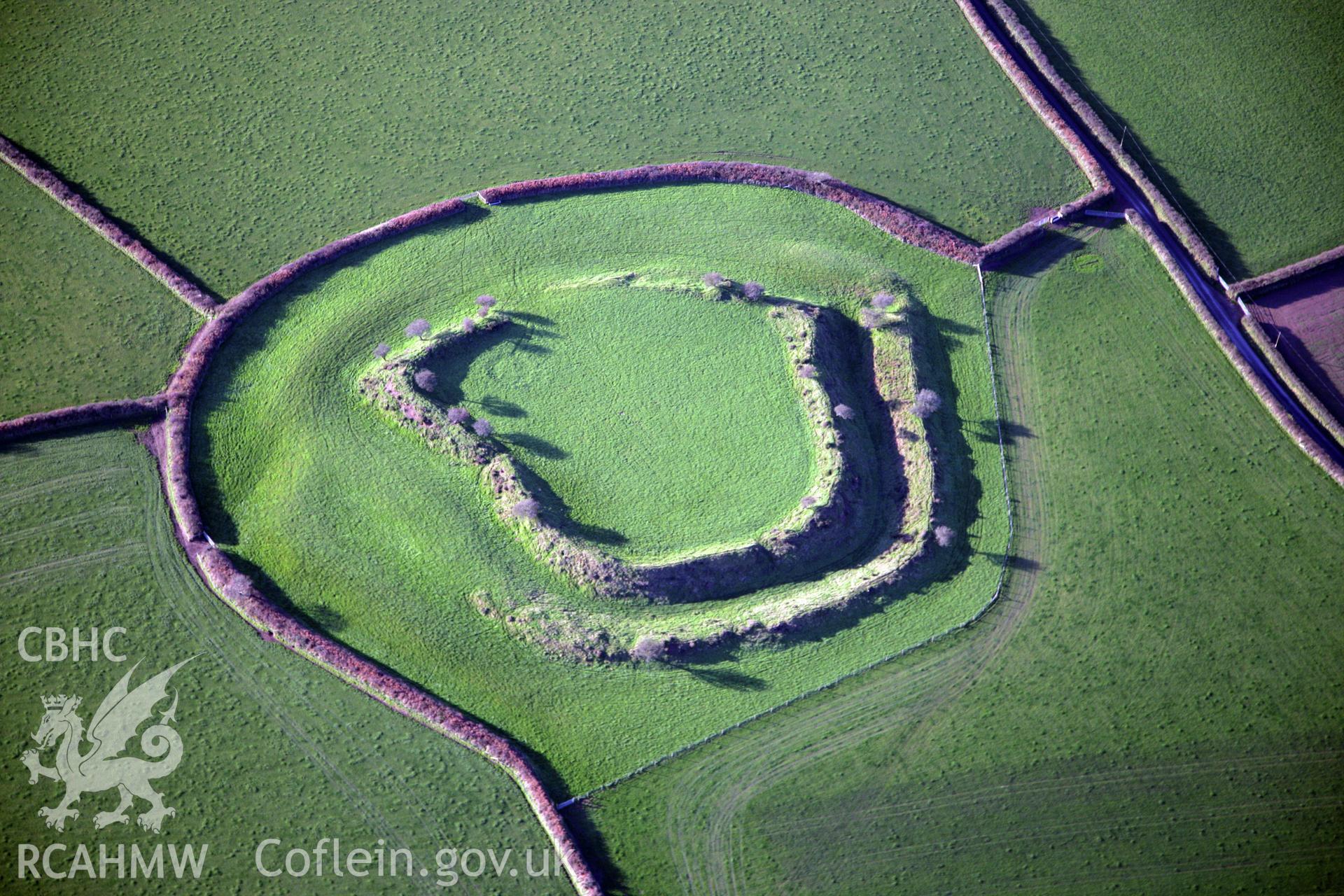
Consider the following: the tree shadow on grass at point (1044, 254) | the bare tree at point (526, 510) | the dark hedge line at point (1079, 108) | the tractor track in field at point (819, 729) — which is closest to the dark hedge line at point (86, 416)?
the bare tree at point (526, 510)

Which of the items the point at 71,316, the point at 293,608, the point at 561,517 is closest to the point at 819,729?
the point at 561,517

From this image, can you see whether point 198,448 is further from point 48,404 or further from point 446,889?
point 446,889

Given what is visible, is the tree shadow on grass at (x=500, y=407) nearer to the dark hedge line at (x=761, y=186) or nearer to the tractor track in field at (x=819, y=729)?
the dark hedge line at (x=761, y=186)

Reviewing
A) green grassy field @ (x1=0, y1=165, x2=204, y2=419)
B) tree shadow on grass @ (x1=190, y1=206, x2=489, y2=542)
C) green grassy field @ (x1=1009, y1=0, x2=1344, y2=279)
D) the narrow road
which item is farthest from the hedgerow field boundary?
green grassy field @ (x1=1009, y1=0, x2=1344, y2=279)

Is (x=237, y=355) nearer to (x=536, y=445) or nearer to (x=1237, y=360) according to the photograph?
(x=536, y=445)

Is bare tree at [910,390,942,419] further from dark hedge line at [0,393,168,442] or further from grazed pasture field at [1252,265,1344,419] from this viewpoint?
dark hedge line at [0,393,168,442]

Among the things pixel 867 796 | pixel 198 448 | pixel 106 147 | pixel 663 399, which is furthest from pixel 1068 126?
pixel 106 147
